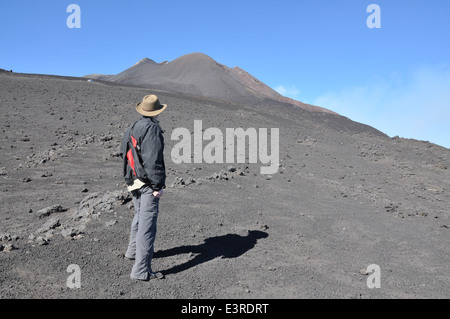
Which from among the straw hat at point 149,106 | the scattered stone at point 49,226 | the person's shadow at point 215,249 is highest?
the straw hat at point 149,106

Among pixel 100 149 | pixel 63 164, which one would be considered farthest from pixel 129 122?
pixel 63 164

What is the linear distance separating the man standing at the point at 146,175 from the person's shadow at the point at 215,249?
0.43m

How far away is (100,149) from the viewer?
481 inches

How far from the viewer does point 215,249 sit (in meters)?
4.93

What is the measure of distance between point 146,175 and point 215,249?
1626 mm

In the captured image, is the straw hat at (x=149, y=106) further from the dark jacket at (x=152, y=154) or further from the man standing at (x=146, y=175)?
the dark jacket at (x=152, y=154)

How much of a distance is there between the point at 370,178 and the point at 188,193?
8241 mm

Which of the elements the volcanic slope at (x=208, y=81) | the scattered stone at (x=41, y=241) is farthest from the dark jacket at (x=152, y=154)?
the volcanic slope at (x=208, y=81)

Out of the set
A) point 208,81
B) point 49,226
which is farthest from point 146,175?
point 208,81

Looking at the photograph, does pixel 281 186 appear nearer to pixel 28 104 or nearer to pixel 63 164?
pixel 63 164

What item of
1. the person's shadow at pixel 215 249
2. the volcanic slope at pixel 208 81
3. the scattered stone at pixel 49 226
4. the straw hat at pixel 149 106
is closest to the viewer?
the straw hat at pixel 149 106

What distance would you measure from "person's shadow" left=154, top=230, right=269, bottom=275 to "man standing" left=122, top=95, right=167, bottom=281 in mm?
429

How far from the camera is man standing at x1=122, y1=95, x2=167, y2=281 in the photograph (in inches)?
150

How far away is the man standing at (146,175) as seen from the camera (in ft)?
12.5
